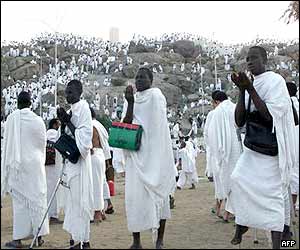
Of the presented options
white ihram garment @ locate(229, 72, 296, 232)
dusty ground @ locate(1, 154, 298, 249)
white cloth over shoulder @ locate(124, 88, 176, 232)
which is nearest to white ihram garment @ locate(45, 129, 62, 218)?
dusty ground @ locate(1, 154, 298, 249)

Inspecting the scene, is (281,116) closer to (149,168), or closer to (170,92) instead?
(149,168)

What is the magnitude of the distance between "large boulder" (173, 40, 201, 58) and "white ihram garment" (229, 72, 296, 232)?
49.9 m

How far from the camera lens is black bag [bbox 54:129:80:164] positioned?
21.9 feet

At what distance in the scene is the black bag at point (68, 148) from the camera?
21.9 ft

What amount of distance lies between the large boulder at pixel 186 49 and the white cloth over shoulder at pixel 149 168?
49.3 meters

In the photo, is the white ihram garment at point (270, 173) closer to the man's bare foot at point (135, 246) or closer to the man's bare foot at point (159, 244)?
Answer: the man's bare foot at point (159, 244)

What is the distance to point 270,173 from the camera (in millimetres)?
5785

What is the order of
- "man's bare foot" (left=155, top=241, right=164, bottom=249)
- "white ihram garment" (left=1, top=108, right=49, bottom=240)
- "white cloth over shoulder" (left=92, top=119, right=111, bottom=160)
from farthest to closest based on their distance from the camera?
"white cloth over shoulder" (left=92, top=119, right=111, bottom=160) < "white ihram garment" (left=1, top=108, right=49, bottom=240) < "man's bare foot" (left=155, top=241, right=164, bottom=249)

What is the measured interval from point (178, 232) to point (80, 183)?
66.6 inches

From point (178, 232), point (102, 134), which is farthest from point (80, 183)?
point (102, 134)

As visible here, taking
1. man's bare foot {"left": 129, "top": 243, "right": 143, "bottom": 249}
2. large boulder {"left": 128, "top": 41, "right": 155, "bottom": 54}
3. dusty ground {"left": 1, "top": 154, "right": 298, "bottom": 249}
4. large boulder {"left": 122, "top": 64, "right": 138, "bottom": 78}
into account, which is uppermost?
large boulder {"left": 128, "top": 41, "right": 155, "bottom": 54}

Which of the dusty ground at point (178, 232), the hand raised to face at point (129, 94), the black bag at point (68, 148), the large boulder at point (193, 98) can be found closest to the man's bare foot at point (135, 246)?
the dusty ground at point (178, 232)

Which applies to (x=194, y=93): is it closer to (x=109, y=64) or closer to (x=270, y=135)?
(x=109, y=64)

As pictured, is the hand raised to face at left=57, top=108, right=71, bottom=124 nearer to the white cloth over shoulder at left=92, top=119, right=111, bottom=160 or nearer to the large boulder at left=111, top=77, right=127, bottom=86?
the white cloth over shoulder at left=92, top=119, right=111, bottom=160
